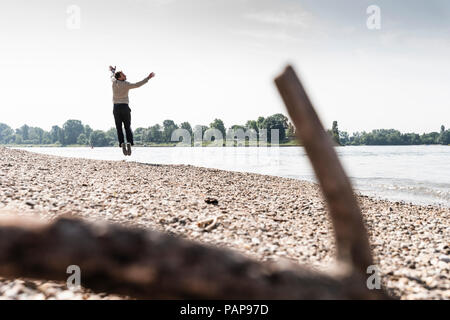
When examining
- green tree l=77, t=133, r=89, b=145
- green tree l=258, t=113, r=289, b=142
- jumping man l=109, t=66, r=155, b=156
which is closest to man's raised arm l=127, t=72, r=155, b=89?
jumping man l=109, t=66, r=155, b=156

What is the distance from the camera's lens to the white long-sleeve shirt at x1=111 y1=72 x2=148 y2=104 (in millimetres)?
15328

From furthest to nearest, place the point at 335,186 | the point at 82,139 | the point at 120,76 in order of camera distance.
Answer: the point at 82,139 < the point at 120,76 < the point at 335,186

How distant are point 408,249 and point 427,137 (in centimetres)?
21381

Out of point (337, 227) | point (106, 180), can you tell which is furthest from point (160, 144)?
point (337, 227)

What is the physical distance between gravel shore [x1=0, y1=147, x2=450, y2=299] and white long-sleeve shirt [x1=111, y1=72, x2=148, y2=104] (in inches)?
236

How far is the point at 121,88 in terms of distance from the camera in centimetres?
1541

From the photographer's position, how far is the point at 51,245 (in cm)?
154

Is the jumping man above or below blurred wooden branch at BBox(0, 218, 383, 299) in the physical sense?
above

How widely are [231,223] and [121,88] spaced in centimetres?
1129

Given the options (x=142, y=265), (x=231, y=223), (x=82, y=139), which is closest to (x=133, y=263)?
(x=142, y=265)

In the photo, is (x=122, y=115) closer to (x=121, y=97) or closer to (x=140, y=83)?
(x=121, y=97)

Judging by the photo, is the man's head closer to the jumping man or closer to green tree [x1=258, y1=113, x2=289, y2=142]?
the jumping man

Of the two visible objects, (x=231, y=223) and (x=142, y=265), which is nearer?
(x=142, y=265)
